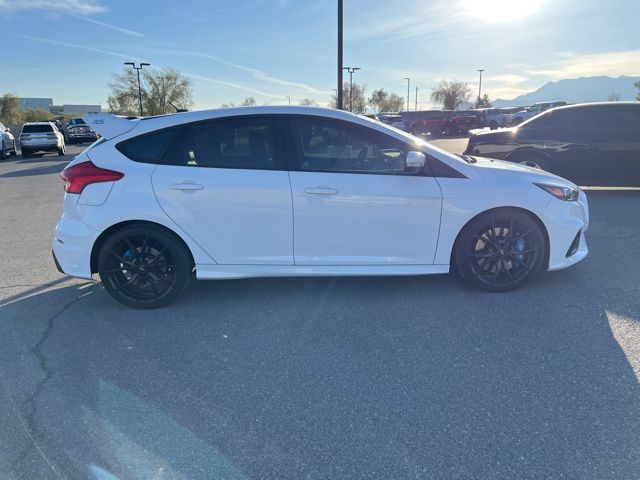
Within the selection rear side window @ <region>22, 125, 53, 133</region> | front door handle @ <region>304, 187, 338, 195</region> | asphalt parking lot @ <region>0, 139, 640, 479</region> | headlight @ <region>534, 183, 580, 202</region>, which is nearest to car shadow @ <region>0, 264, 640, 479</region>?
asphalt parking lot @ <region>0, 139, 640, 479</region>

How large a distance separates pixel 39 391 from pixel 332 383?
1.80 m

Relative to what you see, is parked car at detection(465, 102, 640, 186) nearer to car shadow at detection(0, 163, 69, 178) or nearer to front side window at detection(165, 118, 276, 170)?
front side window at detection(165, 118, 276, 170)

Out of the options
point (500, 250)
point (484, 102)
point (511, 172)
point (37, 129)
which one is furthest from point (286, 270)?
point (484, 102)

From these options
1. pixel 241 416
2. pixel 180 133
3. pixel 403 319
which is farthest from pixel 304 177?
pixel 241 416

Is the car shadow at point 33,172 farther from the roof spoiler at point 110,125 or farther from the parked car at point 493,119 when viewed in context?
the parked car at point 493,119

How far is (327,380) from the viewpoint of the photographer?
2906 mm

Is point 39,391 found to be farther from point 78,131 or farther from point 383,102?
point 383,102

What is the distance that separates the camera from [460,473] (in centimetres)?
214

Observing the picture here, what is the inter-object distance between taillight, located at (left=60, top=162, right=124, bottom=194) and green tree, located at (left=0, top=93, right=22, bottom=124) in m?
70.7

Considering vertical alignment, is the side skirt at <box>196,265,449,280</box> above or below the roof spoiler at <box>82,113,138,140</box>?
below

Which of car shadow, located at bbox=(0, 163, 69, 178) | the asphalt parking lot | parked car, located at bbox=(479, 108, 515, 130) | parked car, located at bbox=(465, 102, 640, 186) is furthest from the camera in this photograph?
parked car, located at bbox=(479, 108, 515, 130)

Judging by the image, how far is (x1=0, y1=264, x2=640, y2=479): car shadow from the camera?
225 cm

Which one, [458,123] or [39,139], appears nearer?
[39,139]

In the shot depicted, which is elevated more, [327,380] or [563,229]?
[563,229]
